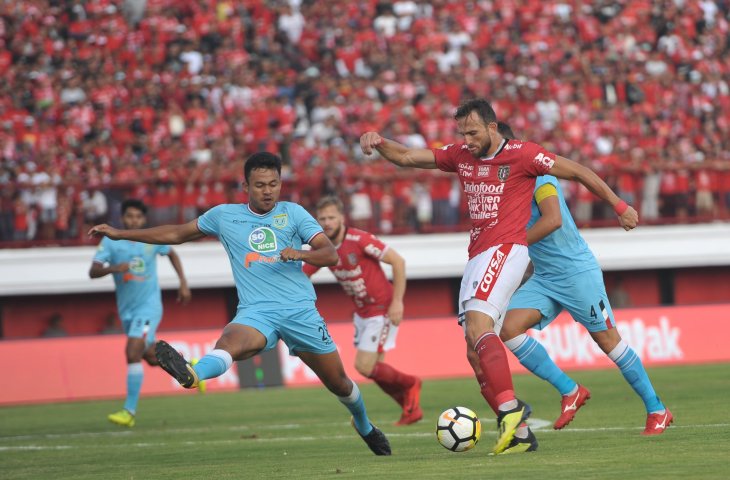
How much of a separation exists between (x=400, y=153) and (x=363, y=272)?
4.15 m

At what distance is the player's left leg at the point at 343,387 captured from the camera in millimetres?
9492

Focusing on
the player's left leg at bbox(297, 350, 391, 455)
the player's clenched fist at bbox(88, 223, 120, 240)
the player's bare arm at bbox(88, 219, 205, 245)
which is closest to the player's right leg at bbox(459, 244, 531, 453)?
the player's left leg at bbox(297, 350, 391, 455)

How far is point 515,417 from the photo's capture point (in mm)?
8594

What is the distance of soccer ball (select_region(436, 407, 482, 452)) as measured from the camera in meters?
9.02

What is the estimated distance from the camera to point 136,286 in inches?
606

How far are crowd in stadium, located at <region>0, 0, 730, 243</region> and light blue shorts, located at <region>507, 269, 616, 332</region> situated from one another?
40.3ft

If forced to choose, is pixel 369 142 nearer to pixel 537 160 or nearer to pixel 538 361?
pixel 537 160

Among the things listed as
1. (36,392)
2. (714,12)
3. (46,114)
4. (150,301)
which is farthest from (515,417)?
(714,12)

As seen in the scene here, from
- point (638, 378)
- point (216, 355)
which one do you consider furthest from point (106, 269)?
point (638, 378)

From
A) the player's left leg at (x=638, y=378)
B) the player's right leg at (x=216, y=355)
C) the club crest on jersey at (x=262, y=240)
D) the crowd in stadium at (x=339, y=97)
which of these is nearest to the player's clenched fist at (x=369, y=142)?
the club crest on jersey at (x=262, y=240)

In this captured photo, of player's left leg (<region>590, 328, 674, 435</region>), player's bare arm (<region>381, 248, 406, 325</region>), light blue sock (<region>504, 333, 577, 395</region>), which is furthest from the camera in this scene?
player's bare arm (<region>381, 248, 406, 325</region>)

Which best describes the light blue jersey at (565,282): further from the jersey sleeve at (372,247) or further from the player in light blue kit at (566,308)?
the jersey sleeve at (372,247)

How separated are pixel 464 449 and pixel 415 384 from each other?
15.5ft

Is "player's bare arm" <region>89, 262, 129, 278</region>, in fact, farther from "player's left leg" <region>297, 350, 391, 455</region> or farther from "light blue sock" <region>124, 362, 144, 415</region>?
"player's left leg" <region>297, 350, 391, 455</region>
